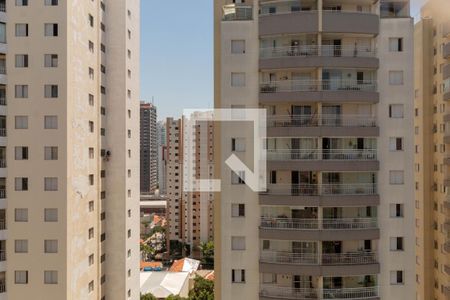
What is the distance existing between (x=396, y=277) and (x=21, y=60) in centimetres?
1118

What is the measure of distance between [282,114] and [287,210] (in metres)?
2.29

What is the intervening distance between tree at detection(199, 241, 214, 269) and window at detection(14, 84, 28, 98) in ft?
92.5

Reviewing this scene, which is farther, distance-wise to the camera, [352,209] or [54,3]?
[54,3]

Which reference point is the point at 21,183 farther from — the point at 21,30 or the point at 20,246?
the point at 21,30

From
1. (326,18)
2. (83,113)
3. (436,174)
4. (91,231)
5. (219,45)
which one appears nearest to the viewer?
(326,18)

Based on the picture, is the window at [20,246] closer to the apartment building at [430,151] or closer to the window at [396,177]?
the window at [396,177]

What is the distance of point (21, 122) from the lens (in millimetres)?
10766

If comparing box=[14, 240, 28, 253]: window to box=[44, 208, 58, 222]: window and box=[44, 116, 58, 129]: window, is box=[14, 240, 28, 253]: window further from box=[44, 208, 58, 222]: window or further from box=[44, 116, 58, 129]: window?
box=[44, 116, 58, 129]: window

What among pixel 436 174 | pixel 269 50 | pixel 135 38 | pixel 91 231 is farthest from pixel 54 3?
pixel 436 174

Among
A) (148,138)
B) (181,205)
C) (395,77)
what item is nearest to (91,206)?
(395,77)

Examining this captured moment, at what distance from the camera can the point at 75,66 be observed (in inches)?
441

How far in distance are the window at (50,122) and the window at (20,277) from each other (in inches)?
161

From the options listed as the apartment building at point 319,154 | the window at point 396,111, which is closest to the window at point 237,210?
the apartment building at point 319,154

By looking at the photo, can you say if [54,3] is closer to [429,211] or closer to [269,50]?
[269,50]
